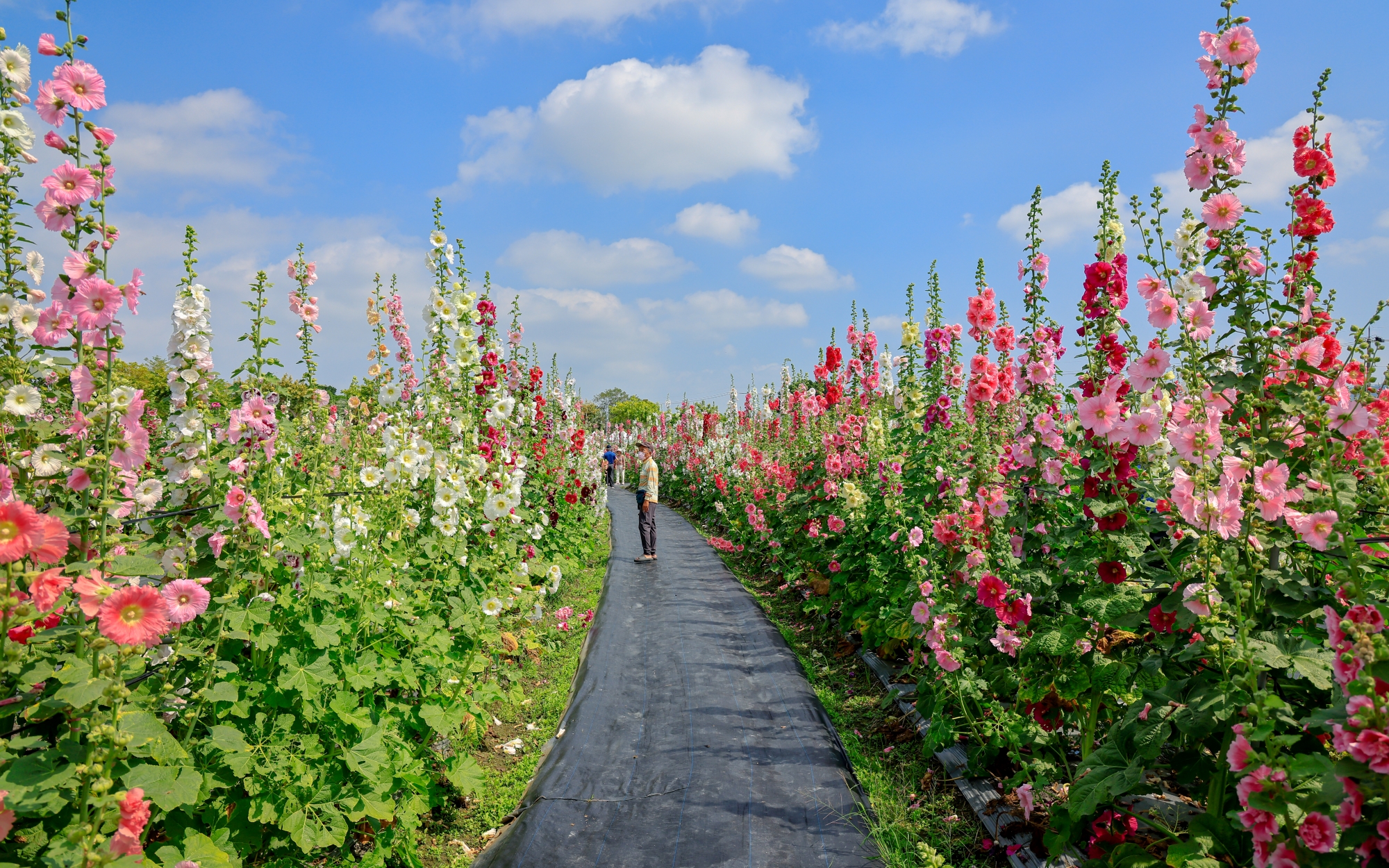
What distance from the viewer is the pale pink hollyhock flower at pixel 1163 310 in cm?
248

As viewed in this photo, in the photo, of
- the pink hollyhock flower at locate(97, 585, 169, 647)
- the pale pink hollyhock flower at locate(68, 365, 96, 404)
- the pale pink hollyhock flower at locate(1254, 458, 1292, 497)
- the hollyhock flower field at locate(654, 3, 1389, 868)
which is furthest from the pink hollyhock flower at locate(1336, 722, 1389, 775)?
the pale pink hollyhock flower at locate(68, 365, 96, 404)

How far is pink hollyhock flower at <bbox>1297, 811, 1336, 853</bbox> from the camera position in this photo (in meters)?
1.47

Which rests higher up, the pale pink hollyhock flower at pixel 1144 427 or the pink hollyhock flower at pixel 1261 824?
the pale pink hollyhock flower at pixel 1144 427

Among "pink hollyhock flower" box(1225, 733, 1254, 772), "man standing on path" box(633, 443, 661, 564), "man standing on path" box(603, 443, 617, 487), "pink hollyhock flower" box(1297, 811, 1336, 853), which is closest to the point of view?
"pink hollyhock flower" box(1297, 811, 1336, 853)

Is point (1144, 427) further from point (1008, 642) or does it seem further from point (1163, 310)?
point (1008, 642)

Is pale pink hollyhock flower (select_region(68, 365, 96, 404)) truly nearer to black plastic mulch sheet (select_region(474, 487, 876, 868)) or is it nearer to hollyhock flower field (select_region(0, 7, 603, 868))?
hollyhock flower field (select_region(0, 7, 603, 868))

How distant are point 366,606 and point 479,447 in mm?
1960

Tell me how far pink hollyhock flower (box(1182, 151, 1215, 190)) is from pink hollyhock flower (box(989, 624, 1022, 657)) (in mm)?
2026

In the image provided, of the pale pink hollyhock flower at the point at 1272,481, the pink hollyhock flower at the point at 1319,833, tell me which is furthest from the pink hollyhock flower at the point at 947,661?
the pink hollyhock flower at the point at 1319,833

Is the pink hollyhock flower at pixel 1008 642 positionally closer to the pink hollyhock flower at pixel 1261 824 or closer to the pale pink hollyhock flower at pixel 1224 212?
the pink hollyhock flower at pixel 1261 824

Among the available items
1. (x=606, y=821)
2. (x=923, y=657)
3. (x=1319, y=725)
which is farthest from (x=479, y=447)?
(x=1319, y=725)

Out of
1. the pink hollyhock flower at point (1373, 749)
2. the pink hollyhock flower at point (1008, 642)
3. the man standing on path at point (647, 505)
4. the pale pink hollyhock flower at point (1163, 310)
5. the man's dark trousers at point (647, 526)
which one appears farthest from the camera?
the man's dark trousers at point (647, 526)

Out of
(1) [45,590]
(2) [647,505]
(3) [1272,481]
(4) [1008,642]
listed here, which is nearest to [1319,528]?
(3) [1272,481]

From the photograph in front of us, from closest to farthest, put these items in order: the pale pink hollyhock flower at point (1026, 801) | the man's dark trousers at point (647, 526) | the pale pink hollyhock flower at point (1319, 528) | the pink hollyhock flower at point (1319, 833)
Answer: the pink hollyhock flower at point (1319, 833), the pale pink hollyhock flower at point (1319, 528), the pale pink hollyhock flower at point (1026, 801), the man's dark trousers at point (647, 526)
